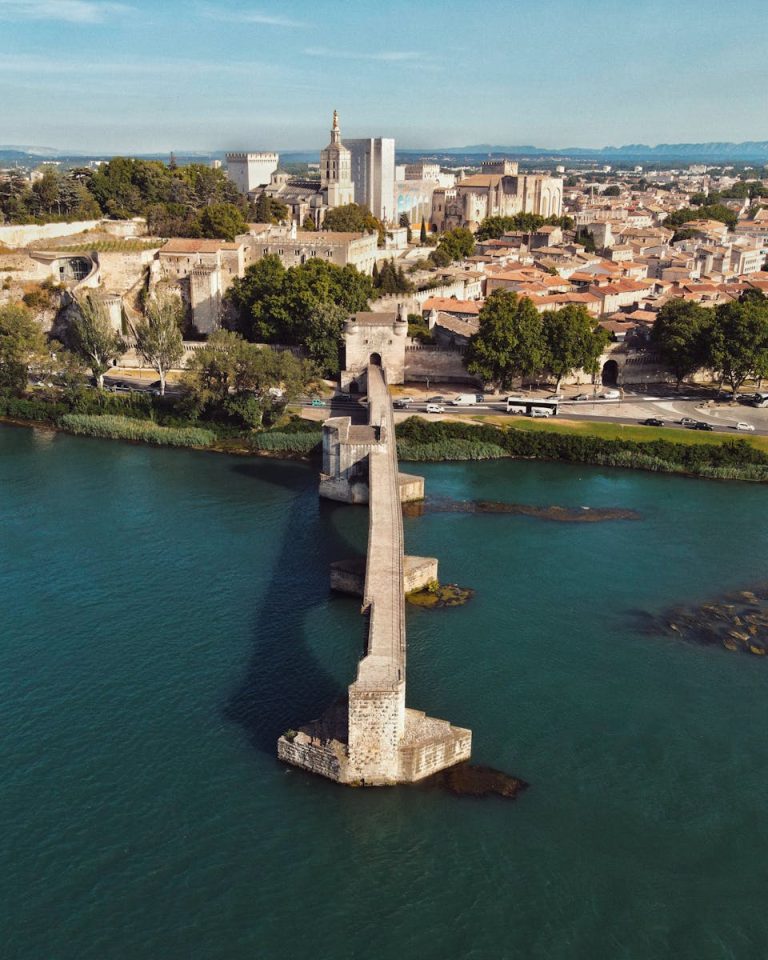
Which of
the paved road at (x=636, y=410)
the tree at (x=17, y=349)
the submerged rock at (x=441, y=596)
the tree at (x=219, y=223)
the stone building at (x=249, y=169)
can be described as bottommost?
the submerged rock at (x=441, y=596)

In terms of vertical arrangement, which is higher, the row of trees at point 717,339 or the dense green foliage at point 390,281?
the dense green foliage at point 390,281

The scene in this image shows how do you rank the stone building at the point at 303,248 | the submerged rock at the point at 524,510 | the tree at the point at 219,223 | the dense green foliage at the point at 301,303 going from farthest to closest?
the tree at the point at 219,223
the stone building at the point at 303,248
the dense green foliage at the point at 301,303
the submerged rock at the point at 524,510

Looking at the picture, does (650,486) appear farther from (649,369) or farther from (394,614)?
(394,614)

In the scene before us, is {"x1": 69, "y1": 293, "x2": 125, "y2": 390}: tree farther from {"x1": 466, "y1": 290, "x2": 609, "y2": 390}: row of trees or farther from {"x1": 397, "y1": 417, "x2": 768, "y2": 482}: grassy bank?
{"x1": 466, "y1": 290, "x2": 609, "y2": 390}: row of trees

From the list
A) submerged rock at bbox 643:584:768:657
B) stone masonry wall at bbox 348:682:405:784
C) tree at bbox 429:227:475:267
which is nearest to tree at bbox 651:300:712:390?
submerged rock at bbox 643:584:768:657

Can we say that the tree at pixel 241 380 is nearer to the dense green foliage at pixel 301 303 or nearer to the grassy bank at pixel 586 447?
the grassy bank at pixel 586 447

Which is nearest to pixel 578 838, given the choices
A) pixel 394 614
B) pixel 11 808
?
pixel 394 614

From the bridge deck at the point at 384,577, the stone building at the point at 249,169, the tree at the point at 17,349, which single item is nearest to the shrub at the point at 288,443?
the bridge deck at the point at 384,577
